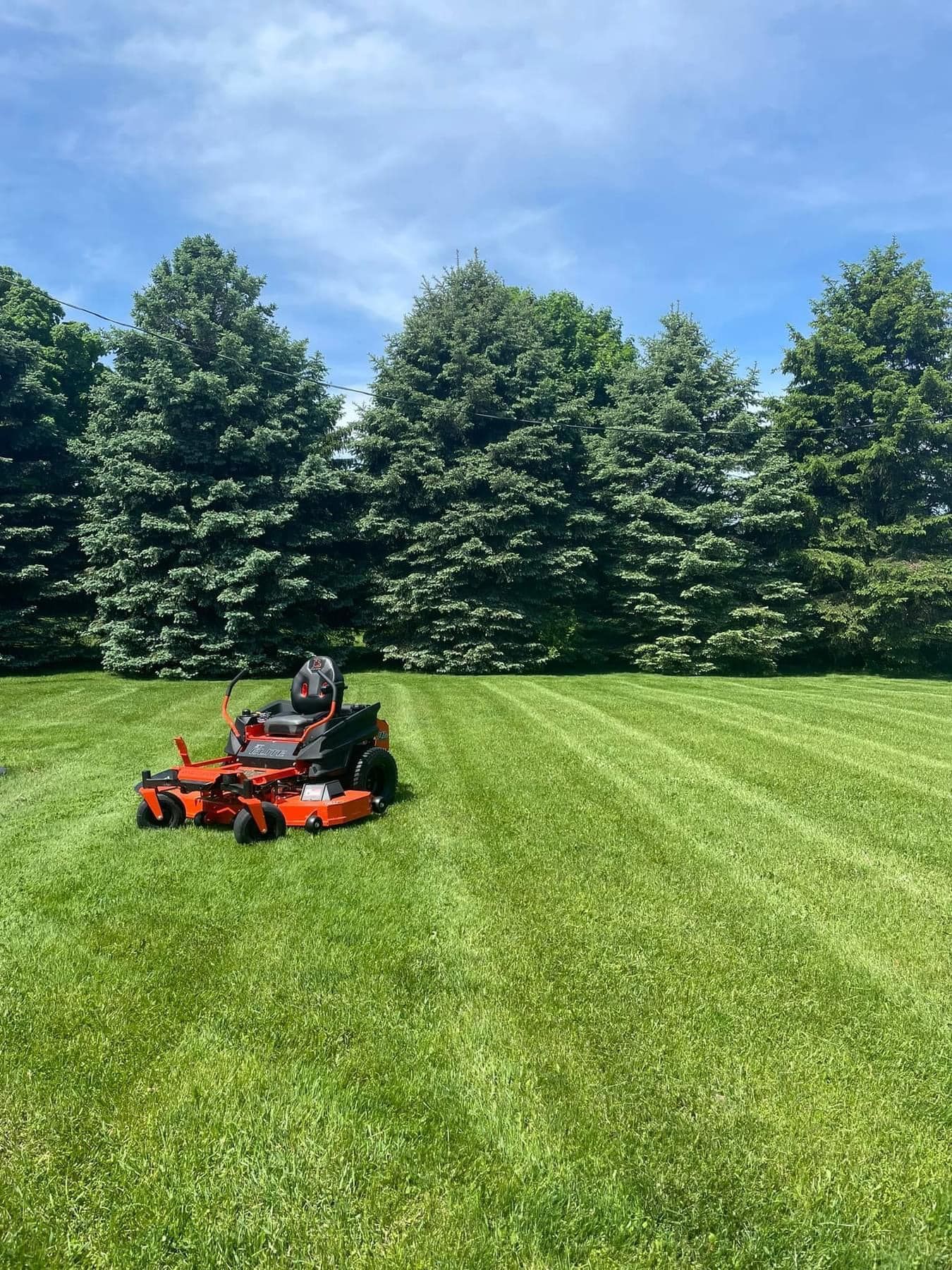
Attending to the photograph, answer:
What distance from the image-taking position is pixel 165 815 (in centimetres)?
621

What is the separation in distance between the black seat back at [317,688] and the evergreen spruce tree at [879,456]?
65.2 feet

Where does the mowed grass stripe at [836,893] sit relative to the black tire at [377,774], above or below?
below

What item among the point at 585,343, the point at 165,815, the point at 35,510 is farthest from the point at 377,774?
the point at 585,343

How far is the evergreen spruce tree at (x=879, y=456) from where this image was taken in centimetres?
2280

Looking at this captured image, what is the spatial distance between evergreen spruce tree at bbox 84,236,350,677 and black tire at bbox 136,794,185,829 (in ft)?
40.6

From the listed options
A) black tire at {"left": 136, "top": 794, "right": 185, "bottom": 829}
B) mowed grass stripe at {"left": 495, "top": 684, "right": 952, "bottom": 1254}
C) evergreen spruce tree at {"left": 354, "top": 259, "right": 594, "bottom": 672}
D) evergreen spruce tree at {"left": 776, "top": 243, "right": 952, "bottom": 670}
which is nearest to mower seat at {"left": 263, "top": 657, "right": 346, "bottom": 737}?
black tire at {"left": 136, "top": 794, "right": 185, "bottom": 829}

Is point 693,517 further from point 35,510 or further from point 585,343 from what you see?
point 35,510

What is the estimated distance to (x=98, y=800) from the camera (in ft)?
23.4

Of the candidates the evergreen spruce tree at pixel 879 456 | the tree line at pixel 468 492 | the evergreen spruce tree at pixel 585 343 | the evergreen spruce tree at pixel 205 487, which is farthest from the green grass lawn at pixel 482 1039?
the evergreen spruce tree at pixel 585 343

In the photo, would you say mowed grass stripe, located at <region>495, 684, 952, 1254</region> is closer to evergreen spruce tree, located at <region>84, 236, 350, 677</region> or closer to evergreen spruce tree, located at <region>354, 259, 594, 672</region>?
evergreen spruce tree, located at <region>84, 236, 350, 677</region>

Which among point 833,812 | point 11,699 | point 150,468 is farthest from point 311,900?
point 150,468

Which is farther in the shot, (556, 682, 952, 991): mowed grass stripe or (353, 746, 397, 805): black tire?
(353, 746, 397, 805): black tire

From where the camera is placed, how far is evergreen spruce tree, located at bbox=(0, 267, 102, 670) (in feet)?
61.5

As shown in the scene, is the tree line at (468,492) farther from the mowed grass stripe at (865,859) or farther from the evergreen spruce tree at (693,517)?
the mowed grass stripe at (865,859)
